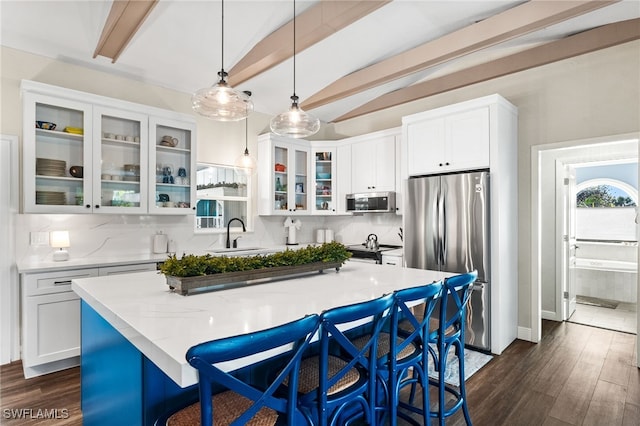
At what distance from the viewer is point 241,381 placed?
1071 millimetres

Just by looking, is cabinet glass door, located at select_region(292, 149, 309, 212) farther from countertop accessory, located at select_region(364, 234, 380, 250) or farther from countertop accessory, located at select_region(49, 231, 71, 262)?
countertop accessory, located at select_region(49, 231, 71, 262)

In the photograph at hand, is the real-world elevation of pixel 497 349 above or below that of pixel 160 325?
below

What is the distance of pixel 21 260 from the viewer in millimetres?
3221

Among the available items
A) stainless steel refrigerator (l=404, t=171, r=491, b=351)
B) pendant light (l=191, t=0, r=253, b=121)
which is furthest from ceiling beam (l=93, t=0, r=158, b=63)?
stainless steel refrigerator (l=404, t=171, r=491, b=351)

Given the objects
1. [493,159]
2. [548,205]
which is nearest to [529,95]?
[493,159]

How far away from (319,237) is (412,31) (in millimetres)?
3242

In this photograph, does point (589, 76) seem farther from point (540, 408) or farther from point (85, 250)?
point (85, 250)

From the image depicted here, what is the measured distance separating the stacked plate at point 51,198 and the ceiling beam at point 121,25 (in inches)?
56.5

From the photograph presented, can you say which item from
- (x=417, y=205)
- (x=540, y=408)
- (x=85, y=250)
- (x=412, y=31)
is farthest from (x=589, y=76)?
(x=85, y=250)

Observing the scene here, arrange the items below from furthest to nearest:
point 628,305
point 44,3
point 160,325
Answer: point 628,305
point 44,3
point 160,325

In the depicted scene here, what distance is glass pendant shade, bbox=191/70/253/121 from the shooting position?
2184 millimetres

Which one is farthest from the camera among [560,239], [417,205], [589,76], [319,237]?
[319,237]

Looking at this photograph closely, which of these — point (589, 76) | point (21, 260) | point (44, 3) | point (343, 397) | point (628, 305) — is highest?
point (44, 3)

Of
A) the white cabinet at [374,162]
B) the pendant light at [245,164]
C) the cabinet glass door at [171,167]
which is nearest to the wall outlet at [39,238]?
the cabinet glass door at [171,167]
